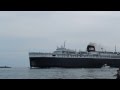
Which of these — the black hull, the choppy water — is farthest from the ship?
the choppy water

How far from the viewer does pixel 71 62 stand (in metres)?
41.1

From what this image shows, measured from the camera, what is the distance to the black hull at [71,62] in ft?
130

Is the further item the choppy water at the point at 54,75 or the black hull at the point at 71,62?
the black hull at the point at 71,62

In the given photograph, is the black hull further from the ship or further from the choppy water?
the choppy water

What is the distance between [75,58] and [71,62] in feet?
2.87

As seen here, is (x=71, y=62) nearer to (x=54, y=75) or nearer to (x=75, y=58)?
(x=75, y=58)

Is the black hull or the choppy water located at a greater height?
the black hull

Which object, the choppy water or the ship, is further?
the ship

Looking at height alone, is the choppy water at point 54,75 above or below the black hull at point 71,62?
below

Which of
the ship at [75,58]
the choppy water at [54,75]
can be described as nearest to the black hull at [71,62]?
the ship at [75,58]

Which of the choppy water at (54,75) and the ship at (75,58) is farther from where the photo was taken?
the ship at (75,58)

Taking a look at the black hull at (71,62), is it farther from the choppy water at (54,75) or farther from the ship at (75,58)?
the choppy water at (54,75)

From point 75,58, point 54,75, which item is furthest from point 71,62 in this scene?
point 54,75

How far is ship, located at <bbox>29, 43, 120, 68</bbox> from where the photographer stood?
40062 millimetres
